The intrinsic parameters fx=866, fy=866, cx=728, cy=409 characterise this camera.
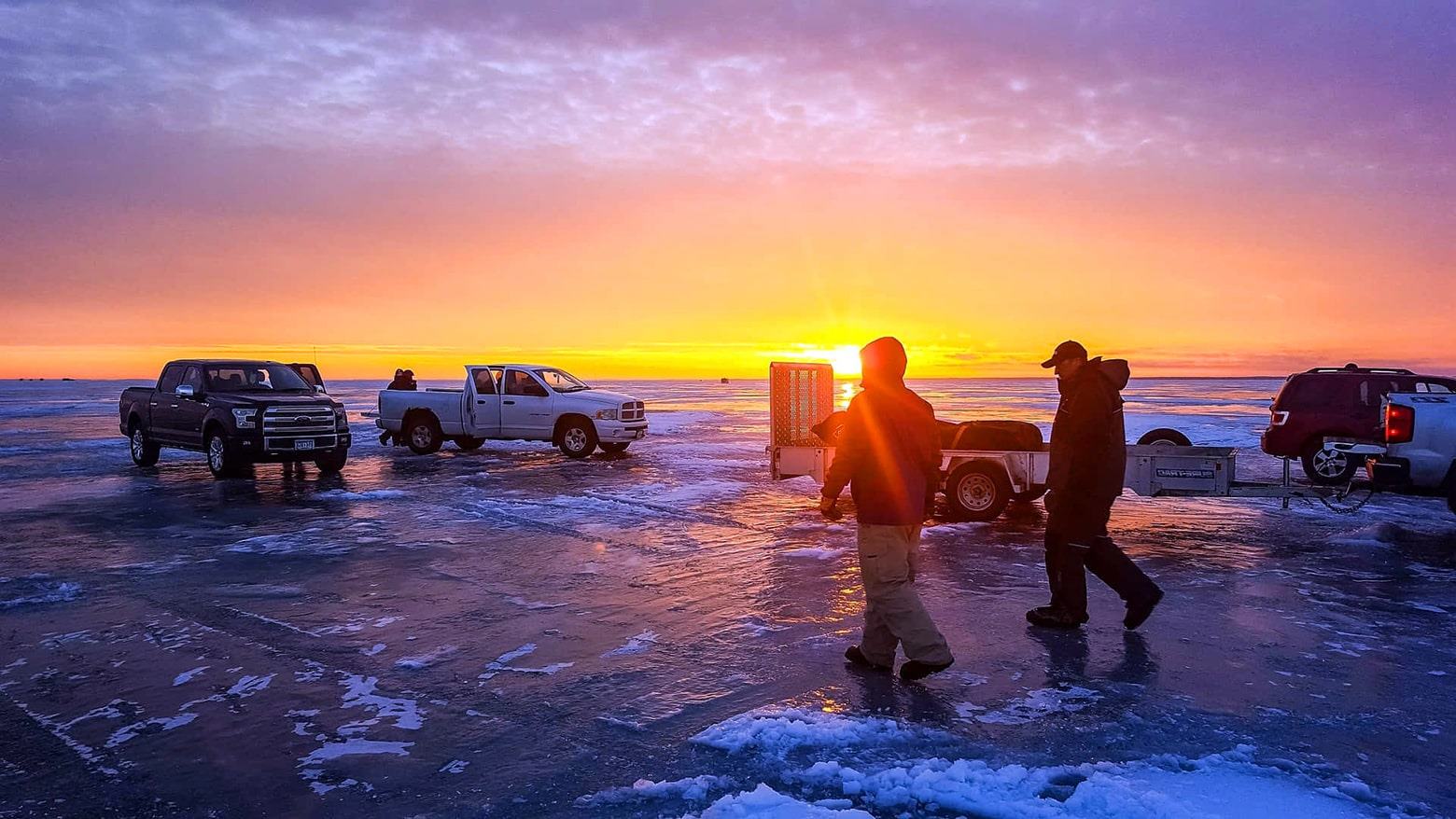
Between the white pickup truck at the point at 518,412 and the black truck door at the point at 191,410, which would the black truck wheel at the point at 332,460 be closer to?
the black truck door at the point at 191,410

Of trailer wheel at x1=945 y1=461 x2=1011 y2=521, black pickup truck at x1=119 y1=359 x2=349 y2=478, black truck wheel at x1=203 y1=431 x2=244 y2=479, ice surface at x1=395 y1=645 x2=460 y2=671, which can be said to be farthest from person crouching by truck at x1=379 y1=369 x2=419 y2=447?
ice surface at x1=395 y1=645 x2=460 y2=671

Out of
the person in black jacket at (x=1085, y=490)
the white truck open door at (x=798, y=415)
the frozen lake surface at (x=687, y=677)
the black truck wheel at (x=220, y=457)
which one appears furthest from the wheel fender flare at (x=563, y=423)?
the person in black jacket at (x=1085, y=490)

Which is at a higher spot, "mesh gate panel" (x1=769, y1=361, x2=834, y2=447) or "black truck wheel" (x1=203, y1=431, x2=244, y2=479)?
"mesh gate panel" (x1=769, y1=361, x2=834, y2=447)

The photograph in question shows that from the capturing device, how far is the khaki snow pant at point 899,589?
202 inches

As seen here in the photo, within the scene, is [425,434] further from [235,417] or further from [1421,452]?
[1421,452]

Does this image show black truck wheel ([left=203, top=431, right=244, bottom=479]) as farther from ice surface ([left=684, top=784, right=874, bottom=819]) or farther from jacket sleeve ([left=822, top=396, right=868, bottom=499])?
ice surface ([left=684, top=784, right=874, bottom=819])

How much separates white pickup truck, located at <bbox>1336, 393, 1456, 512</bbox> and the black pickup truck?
53.9ft

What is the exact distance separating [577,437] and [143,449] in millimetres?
9012

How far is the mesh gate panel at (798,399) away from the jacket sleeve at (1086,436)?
5.47 meters

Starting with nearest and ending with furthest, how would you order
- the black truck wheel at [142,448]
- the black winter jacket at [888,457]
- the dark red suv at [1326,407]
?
the black winter jacket at [888,457], the dark red suv at [1326,407], the black truck wheel at [142,448]

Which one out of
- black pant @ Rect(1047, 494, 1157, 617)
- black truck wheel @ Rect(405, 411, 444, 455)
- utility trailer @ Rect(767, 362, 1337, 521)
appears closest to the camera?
black pant @ Rect(1047, 494, 1157, 617)

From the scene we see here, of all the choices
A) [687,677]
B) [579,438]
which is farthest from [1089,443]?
[579,438]

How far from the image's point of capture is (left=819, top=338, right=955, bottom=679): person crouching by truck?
512 cm

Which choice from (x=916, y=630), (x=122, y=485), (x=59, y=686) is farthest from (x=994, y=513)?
(x=122, y=485)
